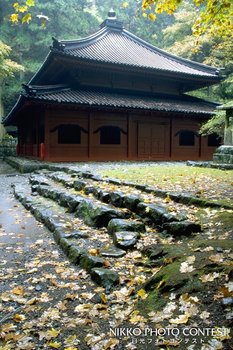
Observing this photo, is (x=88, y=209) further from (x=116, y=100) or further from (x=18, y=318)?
(x=116, y=100)

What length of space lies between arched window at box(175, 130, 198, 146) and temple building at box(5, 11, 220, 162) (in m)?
0.07

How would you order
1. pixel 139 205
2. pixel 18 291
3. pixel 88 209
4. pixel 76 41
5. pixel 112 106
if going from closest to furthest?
pixel 18 291 → pixel 139 205 → pixel 88 209 → pixel 112 106 → pixel 76 41

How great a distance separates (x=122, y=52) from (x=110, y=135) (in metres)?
6.76

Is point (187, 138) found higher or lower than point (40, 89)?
lower

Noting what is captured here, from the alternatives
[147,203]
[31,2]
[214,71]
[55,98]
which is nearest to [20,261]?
[147,203]

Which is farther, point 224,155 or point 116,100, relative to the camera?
point 116,100

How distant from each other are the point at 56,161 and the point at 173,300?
610 inches

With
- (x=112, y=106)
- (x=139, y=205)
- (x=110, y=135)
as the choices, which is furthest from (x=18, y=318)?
(x=110, y=135)

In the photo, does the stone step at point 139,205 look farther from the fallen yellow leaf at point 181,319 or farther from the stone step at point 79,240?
the fallen yellow leaf at point 181,319

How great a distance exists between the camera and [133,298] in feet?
12.7

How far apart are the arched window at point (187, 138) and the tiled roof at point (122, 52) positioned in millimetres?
3977

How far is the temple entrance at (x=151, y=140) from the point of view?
20797 millimetres

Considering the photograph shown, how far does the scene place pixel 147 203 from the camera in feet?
21.4

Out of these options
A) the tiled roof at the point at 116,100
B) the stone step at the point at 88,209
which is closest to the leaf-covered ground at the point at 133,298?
the stone step at the point at 88,209
